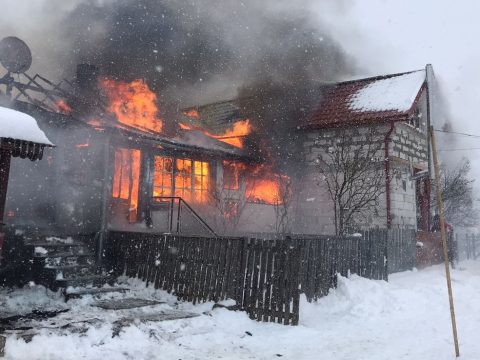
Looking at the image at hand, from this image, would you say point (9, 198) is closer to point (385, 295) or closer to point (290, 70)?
point (385, 295)

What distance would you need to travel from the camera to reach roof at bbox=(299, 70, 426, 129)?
1562 cm

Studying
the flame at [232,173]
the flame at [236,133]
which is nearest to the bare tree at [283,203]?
the flame at [232,173]

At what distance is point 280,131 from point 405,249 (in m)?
6.66

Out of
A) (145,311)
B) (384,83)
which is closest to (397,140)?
(384,83)

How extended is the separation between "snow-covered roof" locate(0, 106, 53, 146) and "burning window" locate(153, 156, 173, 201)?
6554 mm

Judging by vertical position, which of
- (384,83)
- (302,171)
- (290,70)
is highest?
(290,70)

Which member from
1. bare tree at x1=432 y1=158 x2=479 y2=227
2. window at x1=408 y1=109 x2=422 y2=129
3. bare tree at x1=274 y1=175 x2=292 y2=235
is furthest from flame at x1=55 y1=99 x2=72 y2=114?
bare tree at x1=432 y1=158 x2=479 y2=227

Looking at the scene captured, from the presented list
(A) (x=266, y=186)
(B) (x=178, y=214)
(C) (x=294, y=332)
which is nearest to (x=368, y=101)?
(A) (x=266, y=186)

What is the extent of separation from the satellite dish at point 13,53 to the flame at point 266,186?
853 centimetres

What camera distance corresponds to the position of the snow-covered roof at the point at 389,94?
15852mm

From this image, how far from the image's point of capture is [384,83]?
17.8m

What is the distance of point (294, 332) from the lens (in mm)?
6531

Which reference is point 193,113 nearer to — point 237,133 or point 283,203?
point 237,133

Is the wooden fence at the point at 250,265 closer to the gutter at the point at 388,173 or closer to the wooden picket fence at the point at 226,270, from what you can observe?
the wooden picket fence at the point at 226,270
